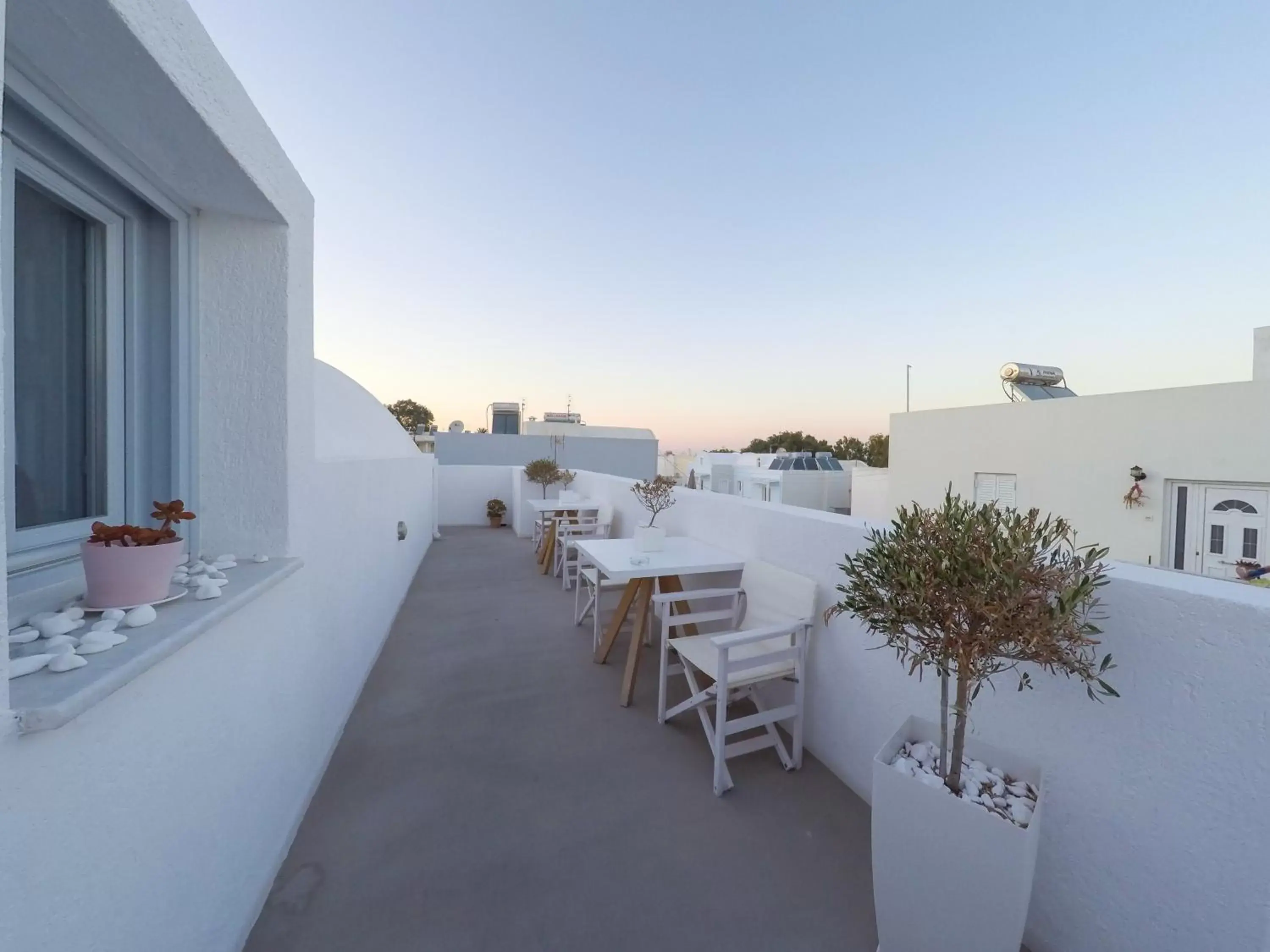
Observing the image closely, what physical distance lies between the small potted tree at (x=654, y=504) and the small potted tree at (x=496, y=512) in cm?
713

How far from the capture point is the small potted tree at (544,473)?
920cm

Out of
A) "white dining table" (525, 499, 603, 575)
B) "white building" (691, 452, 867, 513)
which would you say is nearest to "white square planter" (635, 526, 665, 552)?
"white dining table" (525, 499, 603, 575)

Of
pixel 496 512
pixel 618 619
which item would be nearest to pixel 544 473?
pixel 496 512

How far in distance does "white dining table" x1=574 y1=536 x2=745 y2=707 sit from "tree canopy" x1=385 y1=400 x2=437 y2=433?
34717mm

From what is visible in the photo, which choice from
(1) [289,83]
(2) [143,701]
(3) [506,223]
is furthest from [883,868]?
(3) [506,223]

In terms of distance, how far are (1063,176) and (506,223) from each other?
7962 millimetres

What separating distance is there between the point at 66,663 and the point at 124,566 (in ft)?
1.31

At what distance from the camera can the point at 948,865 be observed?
1.35 meters

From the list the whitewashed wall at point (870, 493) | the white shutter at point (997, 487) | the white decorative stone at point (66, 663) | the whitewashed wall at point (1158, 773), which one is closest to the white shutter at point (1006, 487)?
the white shutter at point (997, 487)

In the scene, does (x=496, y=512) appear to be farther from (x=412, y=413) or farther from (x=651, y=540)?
(x=412, y=413)

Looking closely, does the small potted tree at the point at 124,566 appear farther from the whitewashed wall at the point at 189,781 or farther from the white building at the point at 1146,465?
the white building at the point at 1146,465

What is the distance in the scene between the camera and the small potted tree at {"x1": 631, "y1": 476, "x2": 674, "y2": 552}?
3.58m

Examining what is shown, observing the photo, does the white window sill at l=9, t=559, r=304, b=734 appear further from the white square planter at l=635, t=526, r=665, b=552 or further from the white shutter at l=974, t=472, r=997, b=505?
the white shutter at l=974, t=472, r=997, b=505

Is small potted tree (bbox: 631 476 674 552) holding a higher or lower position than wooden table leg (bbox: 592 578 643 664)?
higher
